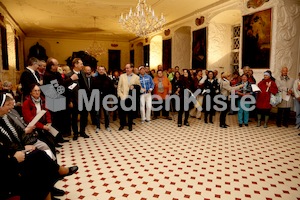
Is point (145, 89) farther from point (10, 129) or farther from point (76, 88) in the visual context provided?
point (10, 129)

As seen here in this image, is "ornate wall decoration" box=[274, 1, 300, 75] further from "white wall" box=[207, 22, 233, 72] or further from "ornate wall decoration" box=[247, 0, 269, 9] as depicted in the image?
"white wall" box=[207, 22, 233, 72]

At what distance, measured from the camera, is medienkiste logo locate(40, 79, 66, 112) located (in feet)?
16.1

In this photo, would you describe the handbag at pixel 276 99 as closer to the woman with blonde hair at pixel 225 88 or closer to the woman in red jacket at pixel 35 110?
the woman with blonde hair at pixel 225 88

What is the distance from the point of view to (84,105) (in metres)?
5.82

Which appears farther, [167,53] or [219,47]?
[167,53]

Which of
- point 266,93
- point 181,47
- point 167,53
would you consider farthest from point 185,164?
point 167,53

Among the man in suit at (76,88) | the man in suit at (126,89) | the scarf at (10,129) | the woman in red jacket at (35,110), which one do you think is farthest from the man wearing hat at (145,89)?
the scarf at (10,129)

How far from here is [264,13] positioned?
25.0ft

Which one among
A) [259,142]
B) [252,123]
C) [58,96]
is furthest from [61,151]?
[252,123]

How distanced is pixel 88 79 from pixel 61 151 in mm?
2107

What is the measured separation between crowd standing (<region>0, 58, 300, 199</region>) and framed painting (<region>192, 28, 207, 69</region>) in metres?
2.88

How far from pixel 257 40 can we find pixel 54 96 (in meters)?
7.20

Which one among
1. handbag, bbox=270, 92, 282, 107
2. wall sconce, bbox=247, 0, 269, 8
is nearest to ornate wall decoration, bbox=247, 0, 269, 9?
wall sconce, bbox=247, 0, 269, 8

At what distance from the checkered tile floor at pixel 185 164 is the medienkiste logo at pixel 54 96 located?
3.28 ft
